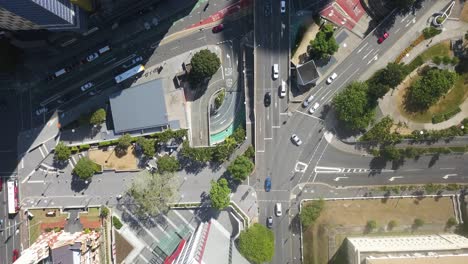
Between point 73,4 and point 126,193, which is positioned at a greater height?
point 73,4

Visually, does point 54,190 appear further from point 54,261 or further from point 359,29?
point 359,29

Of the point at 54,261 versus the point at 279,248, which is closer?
the point at 54,261

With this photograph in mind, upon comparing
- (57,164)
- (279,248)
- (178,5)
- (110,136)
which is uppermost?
(178,5)

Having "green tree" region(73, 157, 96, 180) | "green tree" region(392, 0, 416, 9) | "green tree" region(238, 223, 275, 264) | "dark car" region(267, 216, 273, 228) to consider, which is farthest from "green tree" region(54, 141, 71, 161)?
"green tree" region(392, 0, 416, 9)

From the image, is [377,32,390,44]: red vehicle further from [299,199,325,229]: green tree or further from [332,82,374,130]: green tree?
[299,199,325,229]: green tree

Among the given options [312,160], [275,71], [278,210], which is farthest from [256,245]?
[275,71]

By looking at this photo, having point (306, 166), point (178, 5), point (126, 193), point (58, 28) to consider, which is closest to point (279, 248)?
point (306, 166)

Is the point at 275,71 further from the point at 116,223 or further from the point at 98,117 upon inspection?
the point at 116,223
